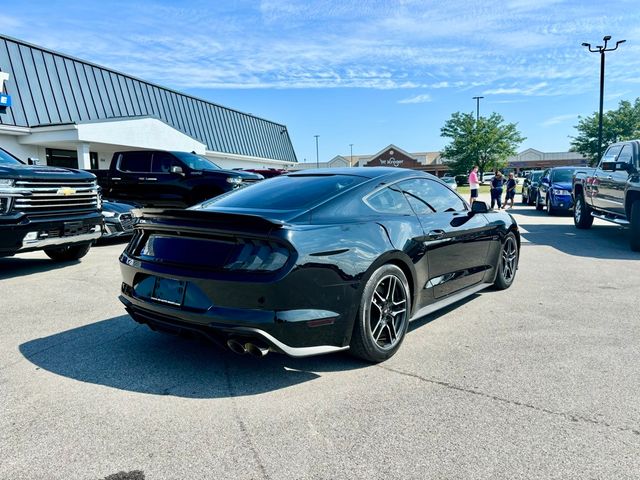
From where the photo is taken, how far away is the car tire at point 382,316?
340 centimetres

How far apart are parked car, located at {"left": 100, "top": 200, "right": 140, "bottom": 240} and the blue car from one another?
1300cm

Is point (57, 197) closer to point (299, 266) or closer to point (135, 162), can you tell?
point (299, 266)

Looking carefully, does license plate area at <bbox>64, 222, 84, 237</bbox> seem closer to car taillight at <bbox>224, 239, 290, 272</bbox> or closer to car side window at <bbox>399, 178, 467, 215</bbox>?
car taillight at <bbox>224, 239, 290, 272</bbox>

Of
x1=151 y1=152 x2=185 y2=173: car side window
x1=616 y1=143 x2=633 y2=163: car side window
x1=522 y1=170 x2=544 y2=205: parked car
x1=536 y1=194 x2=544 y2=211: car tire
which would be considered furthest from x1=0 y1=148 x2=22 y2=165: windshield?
x1=522 y1=170 x2=544 y2=205: parked car

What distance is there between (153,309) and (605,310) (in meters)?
4.42

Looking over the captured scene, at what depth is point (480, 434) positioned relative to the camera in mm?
2621

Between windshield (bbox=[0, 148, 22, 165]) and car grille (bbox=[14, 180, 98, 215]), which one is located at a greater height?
windshield (bbox=[0, 148, 22, 165])

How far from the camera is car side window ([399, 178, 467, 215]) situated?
4316 millimetres

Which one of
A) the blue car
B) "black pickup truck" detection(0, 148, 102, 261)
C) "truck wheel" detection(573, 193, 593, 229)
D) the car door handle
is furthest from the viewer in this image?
the blue car

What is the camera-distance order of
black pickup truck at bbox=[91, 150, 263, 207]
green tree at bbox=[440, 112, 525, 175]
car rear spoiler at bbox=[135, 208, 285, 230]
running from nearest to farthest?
car rear spoiler at bbox=[135, 208, 285, 230] → black pickup truck at bbox=[91, 150, 263, 207] → green tree at bbox=[440, 112, 525, 175]

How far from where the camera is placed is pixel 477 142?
2263 inches

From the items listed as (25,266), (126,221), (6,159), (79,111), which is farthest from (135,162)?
(79,111)

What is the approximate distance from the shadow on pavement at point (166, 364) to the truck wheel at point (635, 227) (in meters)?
7.55

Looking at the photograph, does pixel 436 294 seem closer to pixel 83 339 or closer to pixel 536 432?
pixel 536 432
